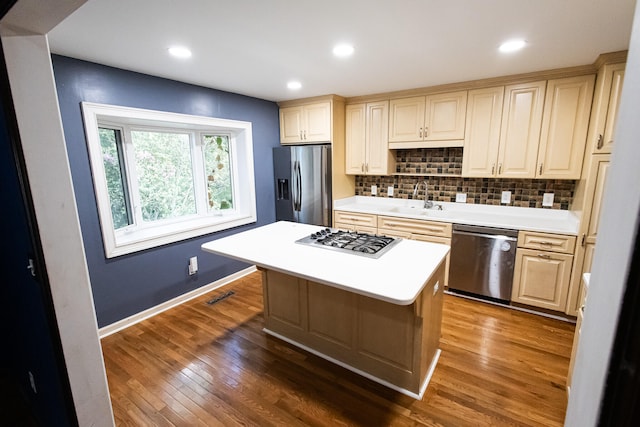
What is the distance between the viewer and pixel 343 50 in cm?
220

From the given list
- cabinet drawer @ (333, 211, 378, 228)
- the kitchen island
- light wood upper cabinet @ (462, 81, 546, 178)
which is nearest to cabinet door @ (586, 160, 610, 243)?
light wood upper cabinet @ (462, 81, 546, 178)

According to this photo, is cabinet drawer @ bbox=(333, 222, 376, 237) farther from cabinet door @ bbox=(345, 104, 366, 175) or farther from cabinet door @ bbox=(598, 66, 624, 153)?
cabinet door @ bbox=(598, 66, 624, 153)

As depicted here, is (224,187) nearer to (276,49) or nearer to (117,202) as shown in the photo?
(117,202)

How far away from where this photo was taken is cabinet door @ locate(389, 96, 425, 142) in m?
3.42

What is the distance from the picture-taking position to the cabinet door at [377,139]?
3.67 meters

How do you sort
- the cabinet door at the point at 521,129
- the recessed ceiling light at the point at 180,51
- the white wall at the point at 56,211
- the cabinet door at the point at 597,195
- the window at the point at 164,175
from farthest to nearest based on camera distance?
the cabinet door at the point at 521,129, the window at the point at 164,175, the cabinet door at the point at 597,195, the recessed ceiling light at the point at 180,51, the white wall at the point at 56,211

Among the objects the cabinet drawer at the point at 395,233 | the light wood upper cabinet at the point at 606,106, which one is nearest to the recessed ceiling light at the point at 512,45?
the light wood upper cabinet at the point at 606,106

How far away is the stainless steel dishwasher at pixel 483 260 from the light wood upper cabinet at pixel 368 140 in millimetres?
1248

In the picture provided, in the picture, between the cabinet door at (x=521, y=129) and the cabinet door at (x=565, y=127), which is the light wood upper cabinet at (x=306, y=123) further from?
the cabinet door at (x=565, y=127)

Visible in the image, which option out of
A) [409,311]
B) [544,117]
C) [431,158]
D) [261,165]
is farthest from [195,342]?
[544,117]

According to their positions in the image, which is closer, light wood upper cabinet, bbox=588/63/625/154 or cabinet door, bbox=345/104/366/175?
light wood upper cabinet, bbox=588/63/625/154

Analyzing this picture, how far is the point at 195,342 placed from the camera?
8.17 feet

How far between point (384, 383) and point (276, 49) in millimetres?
2470

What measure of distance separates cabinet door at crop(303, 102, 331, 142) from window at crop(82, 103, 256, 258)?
0.77 meters
